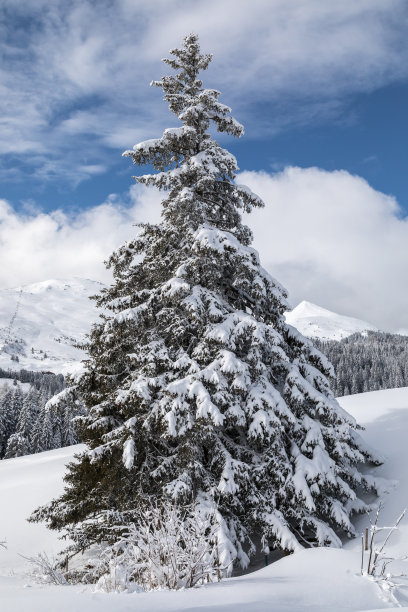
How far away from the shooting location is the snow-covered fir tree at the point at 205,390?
10242 mm

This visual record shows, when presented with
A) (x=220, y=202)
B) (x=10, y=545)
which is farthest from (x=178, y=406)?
(x=10, y=545)

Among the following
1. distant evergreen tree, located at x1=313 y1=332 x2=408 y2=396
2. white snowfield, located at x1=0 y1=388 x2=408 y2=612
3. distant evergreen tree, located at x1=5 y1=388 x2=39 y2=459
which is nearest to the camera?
white snowfield, located at x1=0 y1=388 x2=408 y2=612

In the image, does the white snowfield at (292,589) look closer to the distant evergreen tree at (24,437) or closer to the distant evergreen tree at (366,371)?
the distant evergreen tree at (24,437)

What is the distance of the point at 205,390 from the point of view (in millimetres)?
9922

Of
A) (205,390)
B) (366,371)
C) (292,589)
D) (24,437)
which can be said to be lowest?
(24,437)

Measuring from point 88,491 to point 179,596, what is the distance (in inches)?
310

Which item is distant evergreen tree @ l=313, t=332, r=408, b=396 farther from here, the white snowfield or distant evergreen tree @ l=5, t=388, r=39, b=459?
the white snowfield

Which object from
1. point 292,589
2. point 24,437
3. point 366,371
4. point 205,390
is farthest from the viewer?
point 366,371

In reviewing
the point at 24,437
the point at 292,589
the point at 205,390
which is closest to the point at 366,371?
the point at 24,437

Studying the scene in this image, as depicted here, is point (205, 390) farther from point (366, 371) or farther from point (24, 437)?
point (366, 371)

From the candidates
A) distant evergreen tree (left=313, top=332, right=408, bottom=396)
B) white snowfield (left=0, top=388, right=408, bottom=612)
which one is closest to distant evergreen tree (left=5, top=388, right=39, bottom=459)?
white snowfield (left=0, top=388, right=408, bottom=612)

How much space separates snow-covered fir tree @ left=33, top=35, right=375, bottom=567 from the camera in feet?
33.6

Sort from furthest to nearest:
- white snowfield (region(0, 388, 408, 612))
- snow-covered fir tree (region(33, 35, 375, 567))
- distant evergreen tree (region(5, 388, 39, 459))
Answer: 1. distant evergreen tree (region(5, 388, 39, 459))
2. snow-covered fir tree (region(33, 35, 375, 567))
3. white snowfield (region(0, 388, 408, 612))

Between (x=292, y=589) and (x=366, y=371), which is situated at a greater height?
(x=366, y=371)
